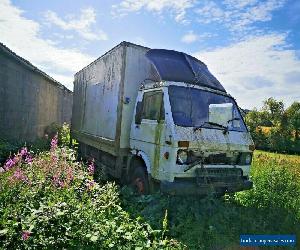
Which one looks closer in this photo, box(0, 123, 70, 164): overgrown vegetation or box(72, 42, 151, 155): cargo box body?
box(72, 42, 151, 155): cargo box body

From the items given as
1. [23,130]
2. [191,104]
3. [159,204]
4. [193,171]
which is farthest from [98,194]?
[23,130]

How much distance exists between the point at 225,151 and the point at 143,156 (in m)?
1.73

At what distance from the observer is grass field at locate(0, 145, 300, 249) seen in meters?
4.04

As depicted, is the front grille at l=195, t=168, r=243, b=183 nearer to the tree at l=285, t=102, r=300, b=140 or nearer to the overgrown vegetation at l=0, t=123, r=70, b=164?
the overgrown vegetation at l=0, t=123, r=70, b=164

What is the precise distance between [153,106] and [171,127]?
980mm

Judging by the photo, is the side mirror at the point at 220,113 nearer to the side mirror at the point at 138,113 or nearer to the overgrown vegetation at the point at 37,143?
the side mirror at the point at 138,113

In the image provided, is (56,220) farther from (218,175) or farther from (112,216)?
(218,175)

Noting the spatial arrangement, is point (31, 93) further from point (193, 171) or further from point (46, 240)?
point (46, 240)

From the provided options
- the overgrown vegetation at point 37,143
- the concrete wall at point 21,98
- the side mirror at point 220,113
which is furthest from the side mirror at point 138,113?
the concrete wall at point 21,98

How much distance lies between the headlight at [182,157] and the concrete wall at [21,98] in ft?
26.8

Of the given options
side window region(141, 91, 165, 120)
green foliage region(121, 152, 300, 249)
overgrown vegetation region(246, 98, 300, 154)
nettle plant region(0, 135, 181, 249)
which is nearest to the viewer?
nettle plant region(0, 135, 181, 249)

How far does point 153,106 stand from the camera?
6.80 meters

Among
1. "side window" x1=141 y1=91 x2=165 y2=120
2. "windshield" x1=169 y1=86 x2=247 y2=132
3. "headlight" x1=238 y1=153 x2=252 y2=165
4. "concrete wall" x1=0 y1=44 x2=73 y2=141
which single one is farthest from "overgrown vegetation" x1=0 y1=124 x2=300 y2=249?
"concrete wall" x1=0 y1=44 x2=73 y2=141

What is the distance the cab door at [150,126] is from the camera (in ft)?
20.9
